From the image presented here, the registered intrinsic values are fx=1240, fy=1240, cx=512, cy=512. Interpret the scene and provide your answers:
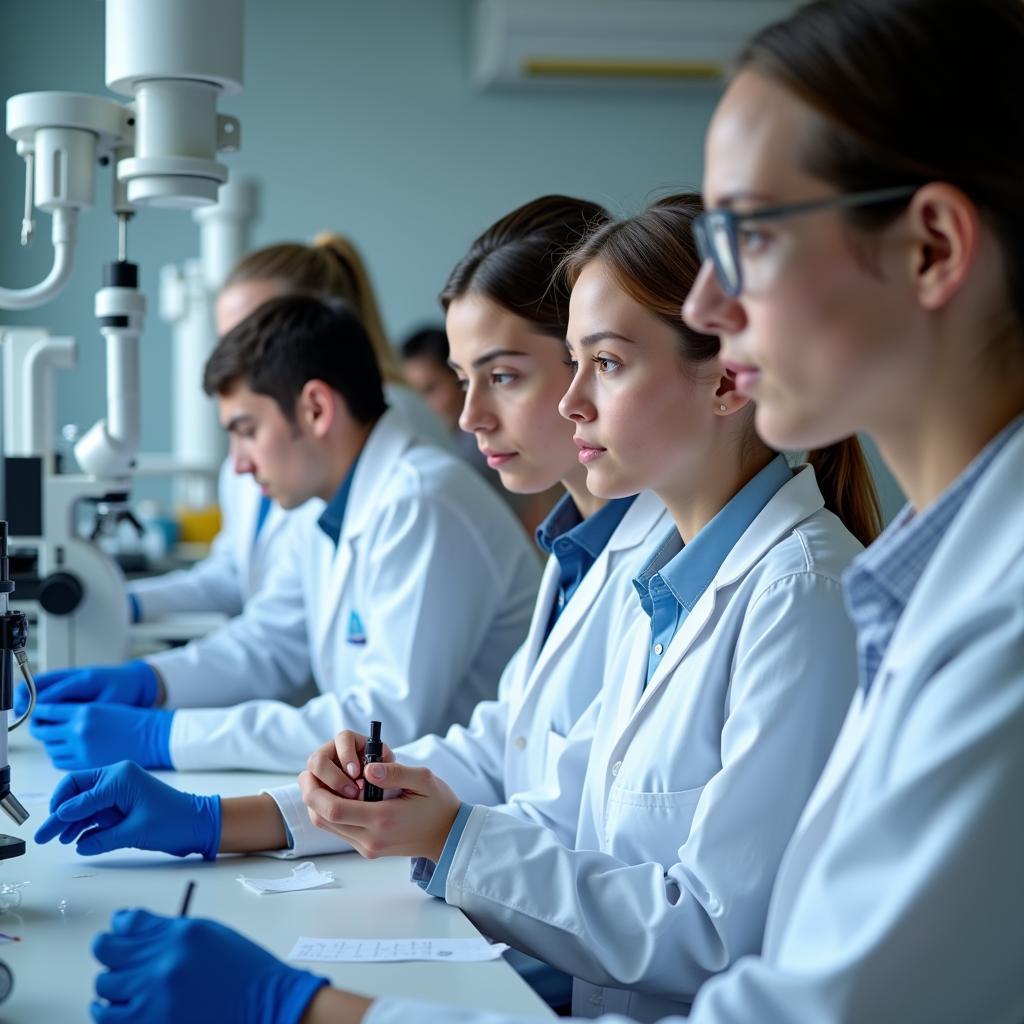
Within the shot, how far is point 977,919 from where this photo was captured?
0.67 m

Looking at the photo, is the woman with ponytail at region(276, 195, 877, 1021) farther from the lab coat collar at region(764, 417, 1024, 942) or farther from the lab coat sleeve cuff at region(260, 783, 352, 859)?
the lab coat collar at region(764, 417, 1024, 942)

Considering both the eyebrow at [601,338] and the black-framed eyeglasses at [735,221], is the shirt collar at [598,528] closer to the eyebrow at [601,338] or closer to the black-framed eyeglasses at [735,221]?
the eyebrow at [601,338]

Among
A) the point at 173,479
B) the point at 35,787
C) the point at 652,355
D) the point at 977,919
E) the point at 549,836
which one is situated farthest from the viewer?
the point at 173,479

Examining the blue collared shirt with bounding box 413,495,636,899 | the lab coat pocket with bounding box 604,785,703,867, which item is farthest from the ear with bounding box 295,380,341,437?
the lab coat pocket with bounding box 604,785,703,867

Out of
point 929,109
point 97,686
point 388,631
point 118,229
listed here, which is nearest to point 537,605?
point 388,631

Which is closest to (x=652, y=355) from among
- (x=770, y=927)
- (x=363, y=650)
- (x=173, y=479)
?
(x=770, y=927)

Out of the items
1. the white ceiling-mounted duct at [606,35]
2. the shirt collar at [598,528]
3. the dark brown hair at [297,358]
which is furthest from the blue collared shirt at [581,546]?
the white ceiling-mounted duct at [606,35]

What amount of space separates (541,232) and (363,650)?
696mm

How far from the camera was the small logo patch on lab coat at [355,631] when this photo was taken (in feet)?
6.55

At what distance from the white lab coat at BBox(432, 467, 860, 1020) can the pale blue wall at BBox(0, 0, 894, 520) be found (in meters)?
4.29

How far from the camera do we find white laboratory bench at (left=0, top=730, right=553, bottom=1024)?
92cm

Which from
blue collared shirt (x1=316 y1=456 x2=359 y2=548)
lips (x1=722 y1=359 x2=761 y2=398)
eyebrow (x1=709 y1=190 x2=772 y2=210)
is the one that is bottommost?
blue collared shirt (x1=316 y1=456 x2=359 y2=548)

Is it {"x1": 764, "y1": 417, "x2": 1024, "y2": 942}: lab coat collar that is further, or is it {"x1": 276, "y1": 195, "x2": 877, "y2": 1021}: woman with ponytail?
{"x1": 276, "y1": 195, "x2": 877, "y2": 1021}: woman with ponytail

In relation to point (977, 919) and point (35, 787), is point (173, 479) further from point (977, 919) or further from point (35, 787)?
point (977, 919)
